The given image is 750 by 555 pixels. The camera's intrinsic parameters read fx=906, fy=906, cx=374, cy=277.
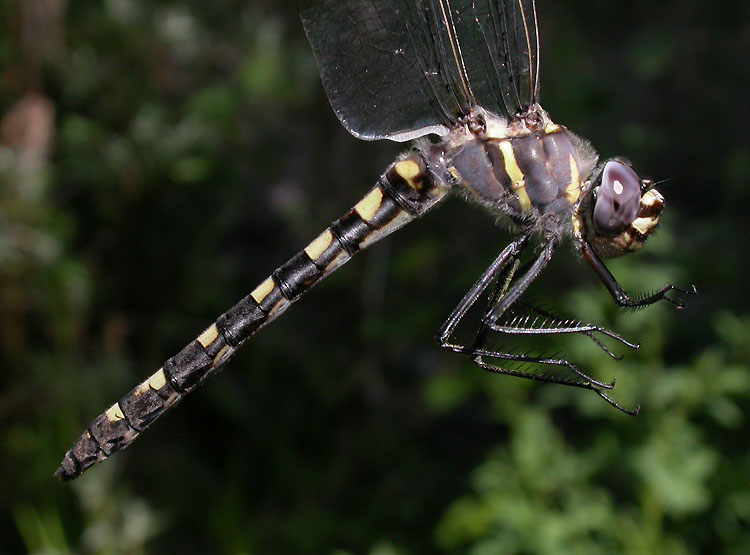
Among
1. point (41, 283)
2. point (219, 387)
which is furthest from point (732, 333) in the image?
point (41, 283)

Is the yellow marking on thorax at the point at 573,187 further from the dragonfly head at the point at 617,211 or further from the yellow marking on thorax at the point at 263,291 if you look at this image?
the yellow marking on thorax at the point at 263,291

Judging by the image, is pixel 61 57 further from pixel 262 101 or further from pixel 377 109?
pixel 377 109

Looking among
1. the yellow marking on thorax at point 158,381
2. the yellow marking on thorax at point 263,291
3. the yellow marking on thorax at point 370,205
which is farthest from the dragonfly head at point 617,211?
the yellow marking on thorax at point 158,381

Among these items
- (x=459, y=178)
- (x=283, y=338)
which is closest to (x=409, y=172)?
(x=459, y=178)

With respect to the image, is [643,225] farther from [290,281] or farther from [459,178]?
[290,281]

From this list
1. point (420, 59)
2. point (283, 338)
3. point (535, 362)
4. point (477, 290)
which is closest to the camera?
point (535, 362)

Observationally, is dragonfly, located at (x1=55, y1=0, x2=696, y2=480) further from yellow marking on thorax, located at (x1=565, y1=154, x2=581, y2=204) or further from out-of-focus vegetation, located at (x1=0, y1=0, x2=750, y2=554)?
out-of-focus vegetation, located at (x1=0, y1=0, x2=750, y2=554)
